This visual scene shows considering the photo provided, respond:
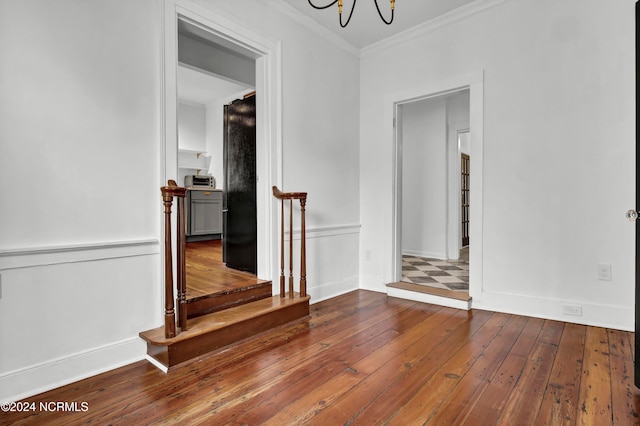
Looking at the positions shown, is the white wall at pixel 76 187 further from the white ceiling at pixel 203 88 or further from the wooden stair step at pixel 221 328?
the white ceiling at pixel 203 88

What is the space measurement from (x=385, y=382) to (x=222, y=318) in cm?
115

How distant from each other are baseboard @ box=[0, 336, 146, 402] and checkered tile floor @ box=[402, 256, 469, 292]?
288 cm

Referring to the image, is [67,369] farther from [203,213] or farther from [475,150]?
[203,213]

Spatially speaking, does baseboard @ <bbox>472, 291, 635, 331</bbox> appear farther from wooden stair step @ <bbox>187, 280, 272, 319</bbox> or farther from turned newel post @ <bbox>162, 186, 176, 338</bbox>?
turned newel post @ <bbox>162, 186, 176, 338</bbox>

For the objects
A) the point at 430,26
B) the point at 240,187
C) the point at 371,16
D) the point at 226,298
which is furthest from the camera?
the point at 240,187

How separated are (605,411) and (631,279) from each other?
1.39 metres

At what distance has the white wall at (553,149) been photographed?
250cm

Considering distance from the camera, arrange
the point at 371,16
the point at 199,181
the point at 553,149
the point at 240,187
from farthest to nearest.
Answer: the point at 199,181 < the point at 240,187 < the point at 371,16 < the point at 553,149

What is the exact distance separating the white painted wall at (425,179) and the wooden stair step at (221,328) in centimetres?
344

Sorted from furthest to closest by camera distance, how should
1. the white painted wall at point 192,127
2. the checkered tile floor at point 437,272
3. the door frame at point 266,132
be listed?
the white painted wall at point 192,127 < the checkered tile floor at point 437,272 < the door frame at point 266,132

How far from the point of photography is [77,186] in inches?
75.2

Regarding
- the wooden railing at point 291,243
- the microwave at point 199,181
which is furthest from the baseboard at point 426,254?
the microwave at point 199,181

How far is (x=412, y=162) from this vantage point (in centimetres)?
591

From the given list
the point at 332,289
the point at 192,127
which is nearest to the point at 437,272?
the point at 332,289
